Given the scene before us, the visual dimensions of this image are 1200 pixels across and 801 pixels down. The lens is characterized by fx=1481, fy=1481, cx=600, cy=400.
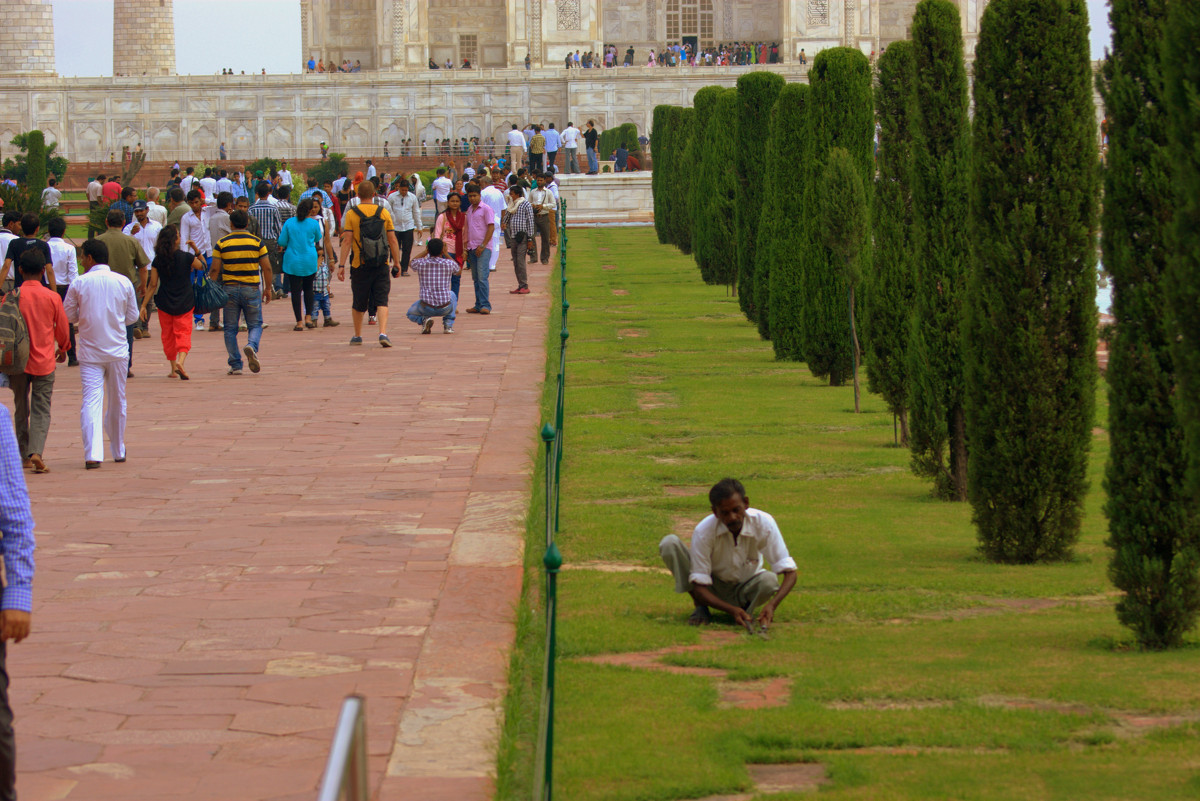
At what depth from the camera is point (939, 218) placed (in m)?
7.64

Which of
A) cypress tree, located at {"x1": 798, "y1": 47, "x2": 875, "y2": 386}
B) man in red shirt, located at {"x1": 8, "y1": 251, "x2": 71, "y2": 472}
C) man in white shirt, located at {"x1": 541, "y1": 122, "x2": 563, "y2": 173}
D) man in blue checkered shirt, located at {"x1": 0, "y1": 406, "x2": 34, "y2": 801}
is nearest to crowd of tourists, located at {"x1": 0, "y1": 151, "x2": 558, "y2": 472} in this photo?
man in red shirt, located at {"x1": 8, "y1": 251, "x2": 71, "y2": 472}

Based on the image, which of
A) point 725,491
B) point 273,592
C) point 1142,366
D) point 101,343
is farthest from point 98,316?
point 1142,366

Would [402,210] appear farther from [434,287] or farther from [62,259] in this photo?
[62,259]

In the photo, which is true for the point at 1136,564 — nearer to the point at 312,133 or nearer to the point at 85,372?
the point at 85,372

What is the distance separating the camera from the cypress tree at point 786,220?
12.9 metres

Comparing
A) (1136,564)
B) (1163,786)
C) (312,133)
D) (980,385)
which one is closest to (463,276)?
(980,385)

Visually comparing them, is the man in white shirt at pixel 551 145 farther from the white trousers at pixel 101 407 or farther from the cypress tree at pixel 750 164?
the white trousers at pixel 101 407

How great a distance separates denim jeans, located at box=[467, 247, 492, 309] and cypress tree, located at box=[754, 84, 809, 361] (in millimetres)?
3607

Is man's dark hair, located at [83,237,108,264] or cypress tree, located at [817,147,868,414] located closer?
man's dark hair, located at [83,237,108,264]

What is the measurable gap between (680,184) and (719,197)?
222 inches

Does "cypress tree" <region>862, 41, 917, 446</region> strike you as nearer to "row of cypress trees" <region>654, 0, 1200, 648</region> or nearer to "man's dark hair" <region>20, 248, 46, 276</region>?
"row of cypress trees" <region>654, 0, 1200, 648</region>

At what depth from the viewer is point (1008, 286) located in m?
6.32

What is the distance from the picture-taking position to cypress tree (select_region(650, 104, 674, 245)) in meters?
26.5

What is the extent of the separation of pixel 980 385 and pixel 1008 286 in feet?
1.52
